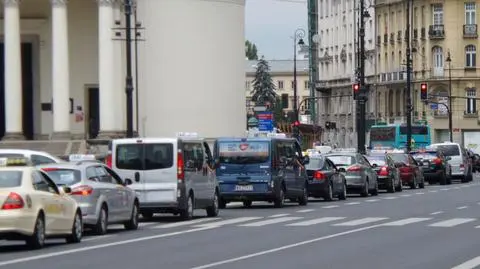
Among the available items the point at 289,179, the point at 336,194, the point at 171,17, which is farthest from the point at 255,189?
the point at 171,17

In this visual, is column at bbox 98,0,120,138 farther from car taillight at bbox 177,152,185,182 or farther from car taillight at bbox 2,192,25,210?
car taillight at bbox 2,192,25,210

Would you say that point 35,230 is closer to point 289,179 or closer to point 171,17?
point 289,179

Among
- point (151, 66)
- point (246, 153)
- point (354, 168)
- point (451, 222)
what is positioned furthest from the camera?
point (151, 66)

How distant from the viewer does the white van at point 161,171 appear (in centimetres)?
3375

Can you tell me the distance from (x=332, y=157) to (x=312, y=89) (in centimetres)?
9083

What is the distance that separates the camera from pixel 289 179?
138 feet

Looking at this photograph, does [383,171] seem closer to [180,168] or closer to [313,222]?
[180,168]

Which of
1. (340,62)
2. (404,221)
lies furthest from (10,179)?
(340,62)

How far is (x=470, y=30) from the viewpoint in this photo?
11719cm

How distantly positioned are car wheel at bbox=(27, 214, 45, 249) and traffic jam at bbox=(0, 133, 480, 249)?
2cm

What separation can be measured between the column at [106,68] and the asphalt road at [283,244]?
102ft

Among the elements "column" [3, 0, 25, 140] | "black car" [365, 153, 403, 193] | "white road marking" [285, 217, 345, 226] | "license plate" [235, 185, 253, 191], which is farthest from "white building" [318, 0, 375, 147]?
"white road marking" [285, 217, 345, 226]

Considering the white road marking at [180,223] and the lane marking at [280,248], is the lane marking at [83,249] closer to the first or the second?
the white road marking at [180,223]

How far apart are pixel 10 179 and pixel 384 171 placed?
3304 centimetres
